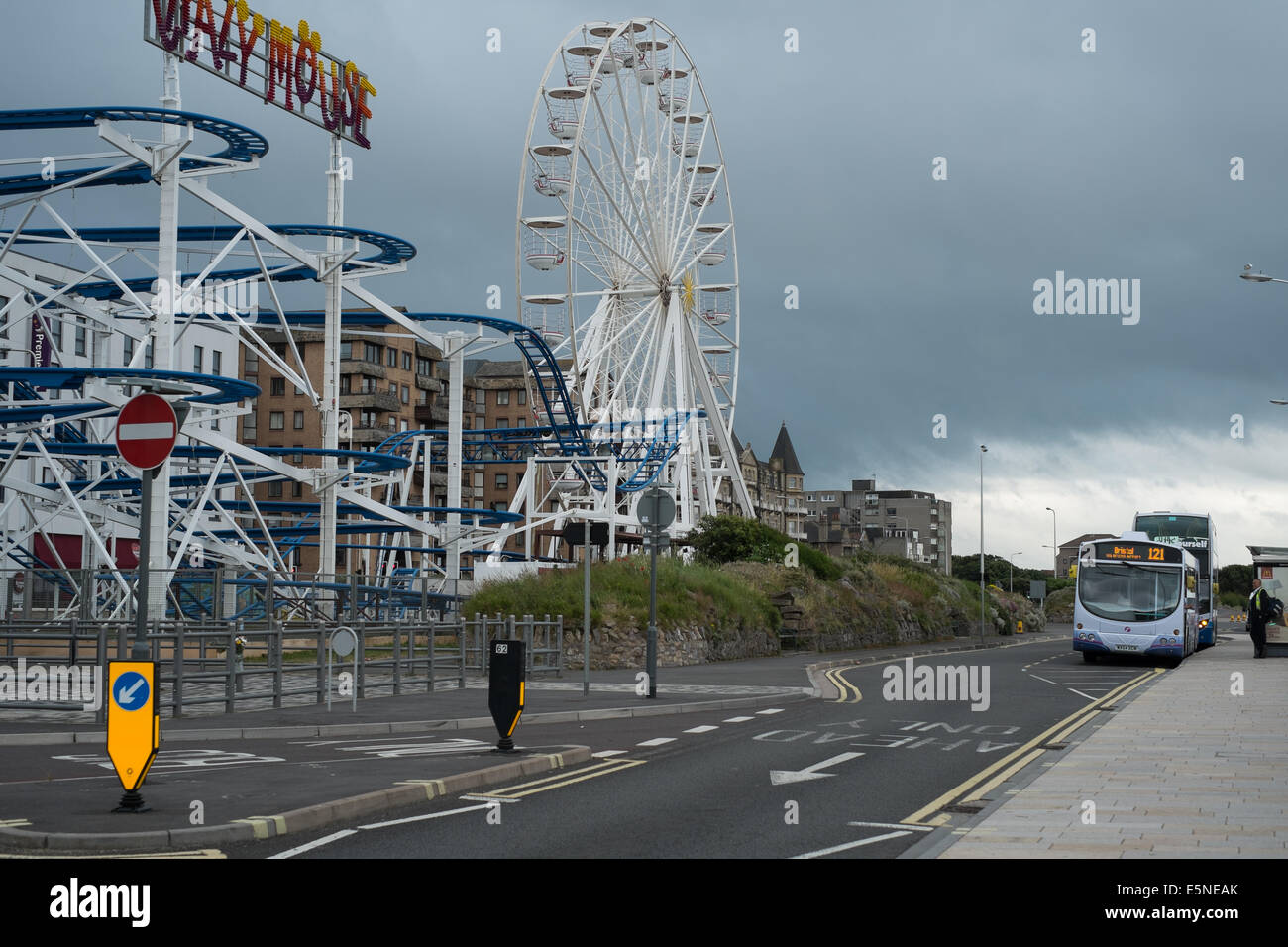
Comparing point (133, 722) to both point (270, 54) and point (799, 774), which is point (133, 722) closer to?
point (799, 774)

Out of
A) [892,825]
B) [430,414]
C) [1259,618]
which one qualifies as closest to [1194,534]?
[1259,618]

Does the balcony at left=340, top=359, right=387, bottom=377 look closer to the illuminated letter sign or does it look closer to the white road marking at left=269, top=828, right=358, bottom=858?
the illuminated letter sign

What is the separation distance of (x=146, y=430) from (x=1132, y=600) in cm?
3123

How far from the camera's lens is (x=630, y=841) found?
377 inches

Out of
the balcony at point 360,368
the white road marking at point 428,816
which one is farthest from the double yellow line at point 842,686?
the balcony at point 360,368

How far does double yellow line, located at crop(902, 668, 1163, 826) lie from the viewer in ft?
35.7

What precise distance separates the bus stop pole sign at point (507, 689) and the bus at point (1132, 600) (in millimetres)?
25537

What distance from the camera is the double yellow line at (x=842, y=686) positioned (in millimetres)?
23719

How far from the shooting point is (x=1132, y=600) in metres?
37.1

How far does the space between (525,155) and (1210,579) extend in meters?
27.1

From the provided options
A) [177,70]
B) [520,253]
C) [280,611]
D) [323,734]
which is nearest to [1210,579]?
[520,253]
